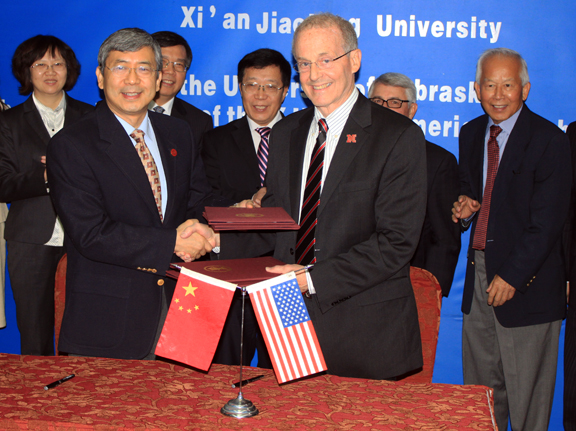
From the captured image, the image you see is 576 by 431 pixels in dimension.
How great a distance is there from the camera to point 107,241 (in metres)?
2.34

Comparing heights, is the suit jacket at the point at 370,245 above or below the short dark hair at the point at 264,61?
below

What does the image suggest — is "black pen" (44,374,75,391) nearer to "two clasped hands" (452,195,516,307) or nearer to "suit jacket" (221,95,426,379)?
"suit jacket" (221,95,426,379)

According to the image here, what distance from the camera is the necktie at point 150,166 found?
2.57 metres

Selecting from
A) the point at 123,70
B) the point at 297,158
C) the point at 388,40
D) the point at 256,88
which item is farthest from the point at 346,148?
the point at 388,40

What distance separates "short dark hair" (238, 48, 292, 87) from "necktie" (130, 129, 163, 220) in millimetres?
1471

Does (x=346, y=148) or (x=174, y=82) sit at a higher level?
(x=174, y=82)

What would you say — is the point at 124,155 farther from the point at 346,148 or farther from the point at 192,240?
the point at 346,148

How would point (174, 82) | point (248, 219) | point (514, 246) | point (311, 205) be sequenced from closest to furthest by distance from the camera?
1. point (248, 219)
2. point (311, 205)
3. point (514, 246)
4. point (174, 82)

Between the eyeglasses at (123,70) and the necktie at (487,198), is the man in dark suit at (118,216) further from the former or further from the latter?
the necktie at (487,198)

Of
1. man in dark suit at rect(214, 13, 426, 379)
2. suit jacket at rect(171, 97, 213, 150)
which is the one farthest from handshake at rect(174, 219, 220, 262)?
suit jacket at rect(171, 97, 213, 150)

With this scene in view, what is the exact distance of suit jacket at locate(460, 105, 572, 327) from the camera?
3.17 m

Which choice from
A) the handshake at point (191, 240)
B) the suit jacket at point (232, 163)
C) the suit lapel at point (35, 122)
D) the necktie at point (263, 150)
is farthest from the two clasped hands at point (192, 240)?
the suit lapel at point (35, 122)

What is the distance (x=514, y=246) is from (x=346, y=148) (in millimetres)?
1508

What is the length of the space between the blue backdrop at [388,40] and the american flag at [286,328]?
9.24 ft
